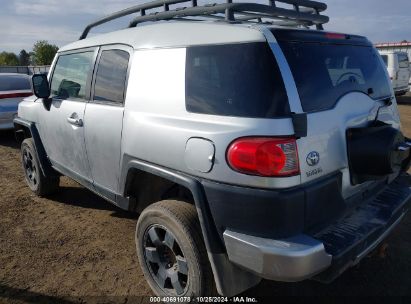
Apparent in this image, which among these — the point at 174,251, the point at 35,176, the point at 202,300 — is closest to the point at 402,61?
the point at 35,176

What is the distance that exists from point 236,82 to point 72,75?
238cm

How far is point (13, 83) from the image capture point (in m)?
8.56

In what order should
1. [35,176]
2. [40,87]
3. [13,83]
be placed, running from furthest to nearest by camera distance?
[13,83] → [35,176] → [40,87]

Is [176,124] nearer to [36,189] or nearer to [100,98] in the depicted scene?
[100,98]

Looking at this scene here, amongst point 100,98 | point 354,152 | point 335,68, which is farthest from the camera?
point 100,98

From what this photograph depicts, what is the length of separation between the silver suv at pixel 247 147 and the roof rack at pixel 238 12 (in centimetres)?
2

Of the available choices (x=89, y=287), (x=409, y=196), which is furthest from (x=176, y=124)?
(x=409, y=196)

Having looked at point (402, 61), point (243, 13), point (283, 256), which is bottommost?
point (283, 256)

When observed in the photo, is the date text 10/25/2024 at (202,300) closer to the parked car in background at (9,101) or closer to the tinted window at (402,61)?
the parked car in background at (9,101)

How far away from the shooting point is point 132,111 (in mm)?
2871

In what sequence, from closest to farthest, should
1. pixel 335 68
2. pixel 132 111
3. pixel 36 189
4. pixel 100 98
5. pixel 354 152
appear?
pixel 354 152 → pixel 335 68 → pixel 132 111 → pixel 100 98 → pixel 36 189

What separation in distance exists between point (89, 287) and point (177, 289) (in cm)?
85

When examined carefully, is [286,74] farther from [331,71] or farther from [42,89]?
[42,89]

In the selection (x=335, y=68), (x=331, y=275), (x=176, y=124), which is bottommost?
(x=331, y=275)
